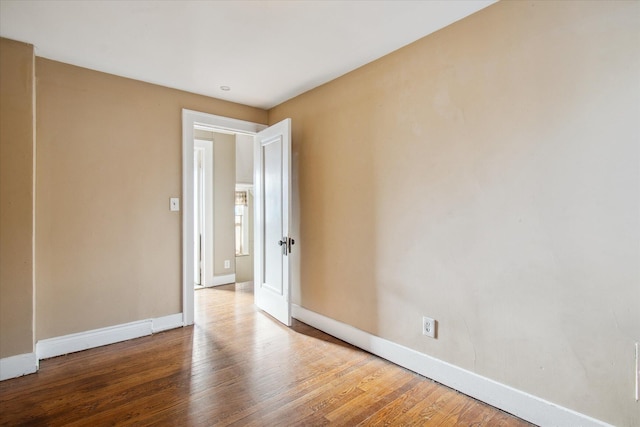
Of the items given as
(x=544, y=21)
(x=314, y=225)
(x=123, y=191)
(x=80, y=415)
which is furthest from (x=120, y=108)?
(x=544, y=21)

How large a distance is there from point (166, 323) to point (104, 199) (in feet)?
4.31

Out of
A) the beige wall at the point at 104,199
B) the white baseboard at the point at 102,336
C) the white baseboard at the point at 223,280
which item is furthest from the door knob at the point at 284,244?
the white baseboard at the point at 223,280

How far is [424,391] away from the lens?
6.57 feet

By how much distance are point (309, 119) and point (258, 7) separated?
4.49 ft

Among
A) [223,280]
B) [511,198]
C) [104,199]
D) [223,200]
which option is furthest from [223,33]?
[223,280]

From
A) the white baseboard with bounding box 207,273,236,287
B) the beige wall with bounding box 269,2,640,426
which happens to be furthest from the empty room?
the white baseboard with bounding box 207,273,236,287

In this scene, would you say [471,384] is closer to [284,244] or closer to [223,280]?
[284,244]

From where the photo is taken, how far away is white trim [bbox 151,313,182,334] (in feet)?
9.78

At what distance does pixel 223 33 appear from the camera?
2.11 meters

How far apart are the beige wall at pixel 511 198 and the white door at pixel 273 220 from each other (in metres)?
0.71

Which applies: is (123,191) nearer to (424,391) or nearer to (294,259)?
(294,259)

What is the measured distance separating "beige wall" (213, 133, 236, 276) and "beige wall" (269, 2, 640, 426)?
9.16 ft

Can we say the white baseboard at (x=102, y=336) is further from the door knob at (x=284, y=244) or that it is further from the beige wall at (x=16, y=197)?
the door knob at (x=284, y=244)

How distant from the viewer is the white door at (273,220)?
3070mm
